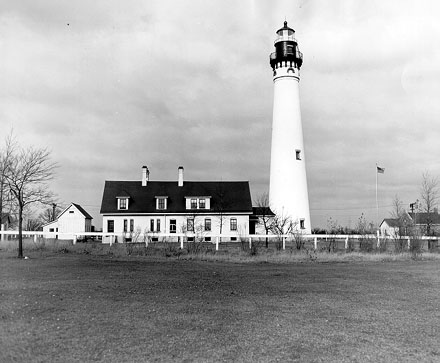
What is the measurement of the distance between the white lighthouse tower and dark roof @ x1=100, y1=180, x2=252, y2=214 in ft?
24.2

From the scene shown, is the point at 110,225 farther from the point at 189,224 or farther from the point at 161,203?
the point at 189,224

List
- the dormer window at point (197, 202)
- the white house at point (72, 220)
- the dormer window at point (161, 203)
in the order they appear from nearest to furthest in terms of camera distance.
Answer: the dormer window at point (161, 203)
the dormer window at point (197, 202)
the white house at point (72, 220)

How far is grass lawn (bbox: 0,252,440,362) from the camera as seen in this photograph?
7125 millimetres

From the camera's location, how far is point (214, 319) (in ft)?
30.4

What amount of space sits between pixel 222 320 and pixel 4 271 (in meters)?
10.8

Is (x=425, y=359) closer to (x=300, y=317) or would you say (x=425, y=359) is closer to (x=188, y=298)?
(x=300, y=317)

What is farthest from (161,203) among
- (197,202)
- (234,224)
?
(234,224)

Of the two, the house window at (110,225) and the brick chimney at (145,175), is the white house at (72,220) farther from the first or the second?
the brick chimney at (145,175)

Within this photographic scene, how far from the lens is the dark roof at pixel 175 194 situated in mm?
48625

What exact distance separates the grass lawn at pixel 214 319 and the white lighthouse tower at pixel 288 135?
2587 centimetres

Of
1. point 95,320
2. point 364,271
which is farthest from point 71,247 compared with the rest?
point 95,320

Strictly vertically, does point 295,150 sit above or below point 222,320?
above

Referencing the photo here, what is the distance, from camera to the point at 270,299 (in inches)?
463

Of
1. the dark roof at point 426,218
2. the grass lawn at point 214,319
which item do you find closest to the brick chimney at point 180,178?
the dark roof at point 426,218
